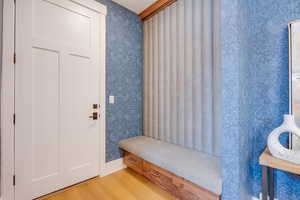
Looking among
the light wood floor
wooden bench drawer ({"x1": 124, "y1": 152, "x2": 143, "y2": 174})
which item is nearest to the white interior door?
the light wood floor

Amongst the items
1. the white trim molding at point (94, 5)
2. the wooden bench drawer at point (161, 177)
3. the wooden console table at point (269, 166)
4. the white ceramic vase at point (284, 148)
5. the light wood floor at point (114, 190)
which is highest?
the white trim molding at point (94, 5)

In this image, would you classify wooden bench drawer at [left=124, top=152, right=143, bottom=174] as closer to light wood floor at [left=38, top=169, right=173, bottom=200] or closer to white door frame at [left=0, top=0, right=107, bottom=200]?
light wood floor at [left=38, top=169, right=173, bottom=200]

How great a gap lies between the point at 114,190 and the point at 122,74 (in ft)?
5.55

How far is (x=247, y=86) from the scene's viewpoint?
134 centimetres

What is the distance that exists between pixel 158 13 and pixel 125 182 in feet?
8.76

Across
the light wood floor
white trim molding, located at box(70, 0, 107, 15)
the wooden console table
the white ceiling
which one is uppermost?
the white ceiling

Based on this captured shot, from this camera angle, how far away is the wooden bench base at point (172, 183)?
53.1 inches

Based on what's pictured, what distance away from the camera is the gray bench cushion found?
1.27 meters

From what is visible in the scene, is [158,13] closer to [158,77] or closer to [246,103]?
[158,77]

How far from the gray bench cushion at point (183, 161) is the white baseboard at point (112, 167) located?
0.96 ft

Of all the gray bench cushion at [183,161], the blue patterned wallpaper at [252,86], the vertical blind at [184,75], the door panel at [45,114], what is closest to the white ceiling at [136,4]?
the vertical blind at [184,75]

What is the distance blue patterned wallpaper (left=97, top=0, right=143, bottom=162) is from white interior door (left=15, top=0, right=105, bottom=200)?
0.20 metres

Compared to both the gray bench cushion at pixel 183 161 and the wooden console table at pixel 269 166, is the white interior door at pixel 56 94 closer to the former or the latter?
the gray bench cushion at pixel 183 161

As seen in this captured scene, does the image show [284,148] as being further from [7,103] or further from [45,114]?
[7,103]
